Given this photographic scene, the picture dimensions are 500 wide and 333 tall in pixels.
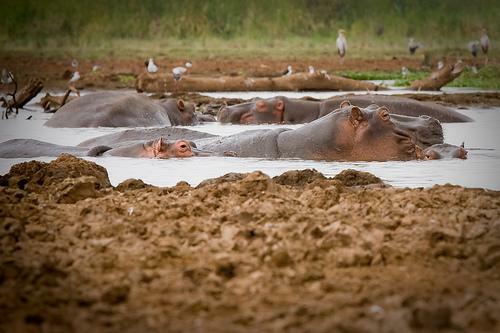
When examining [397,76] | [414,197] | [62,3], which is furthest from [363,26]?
[414,197]

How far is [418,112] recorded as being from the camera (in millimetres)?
12633

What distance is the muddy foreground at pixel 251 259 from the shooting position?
340 cm

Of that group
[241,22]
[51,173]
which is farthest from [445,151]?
[241,22]

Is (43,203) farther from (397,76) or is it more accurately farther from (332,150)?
(397,76)

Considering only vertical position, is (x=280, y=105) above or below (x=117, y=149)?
above

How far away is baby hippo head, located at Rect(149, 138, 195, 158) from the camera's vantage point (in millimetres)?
8805

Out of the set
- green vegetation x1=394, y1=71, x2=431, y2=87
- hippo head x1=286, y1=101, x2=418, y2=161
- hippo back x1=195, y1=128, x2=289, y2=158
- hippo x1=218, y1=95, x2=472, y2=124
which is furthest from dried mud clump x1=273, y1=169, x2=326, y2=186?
green vegetation x1=394, y1=71, x2=431, y2=87

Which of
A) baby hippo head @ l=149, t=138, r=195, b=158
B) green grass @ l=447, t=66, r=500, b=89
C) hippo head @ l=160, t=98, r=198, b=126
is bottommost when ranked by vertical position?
green grass @ l=447, t=66, r=500, b=89

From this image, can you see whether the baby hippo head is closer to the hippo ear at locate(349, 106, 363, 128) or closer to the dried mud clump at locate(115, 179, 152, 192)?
the hippo ear at locate(349, 106, 363, 128)

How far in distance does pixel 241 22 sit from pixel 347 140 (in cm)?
4605

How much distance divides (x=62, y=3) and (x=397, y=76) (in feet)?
99.7

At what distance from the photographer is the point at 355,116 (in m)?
8.24

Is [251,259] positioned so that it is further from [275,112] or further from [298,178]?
[275,112]

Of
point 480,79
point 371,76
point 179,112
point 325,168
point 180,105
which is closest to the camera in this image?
point 325,168
